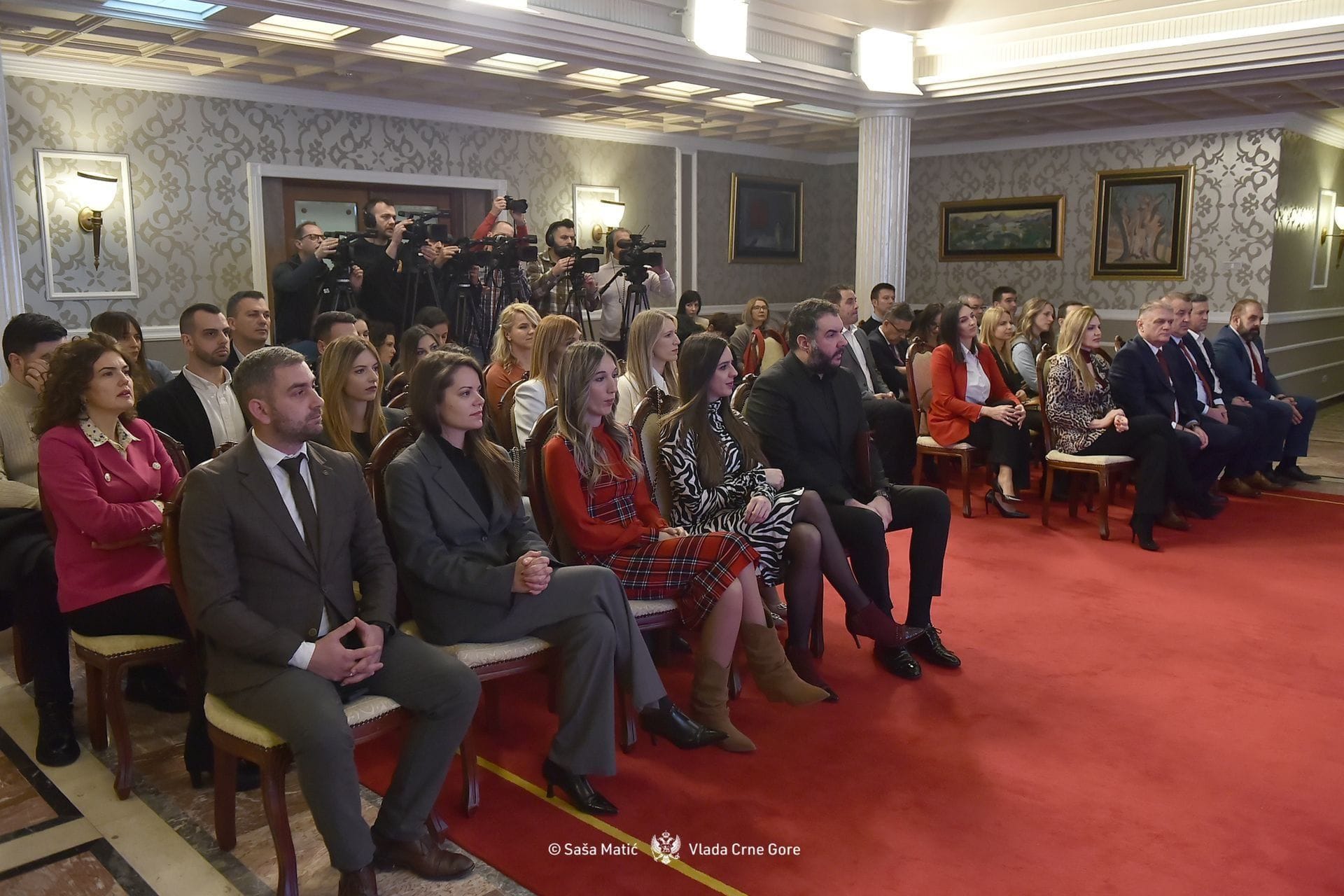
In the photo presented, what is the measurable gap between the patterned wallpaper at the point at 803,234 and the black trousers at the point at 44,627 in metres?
8.59

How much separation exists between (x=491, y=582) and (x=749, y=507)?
102 cm

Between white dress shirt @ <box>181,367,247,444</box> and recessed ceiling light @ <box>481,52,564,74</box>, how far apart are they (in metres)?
4.33

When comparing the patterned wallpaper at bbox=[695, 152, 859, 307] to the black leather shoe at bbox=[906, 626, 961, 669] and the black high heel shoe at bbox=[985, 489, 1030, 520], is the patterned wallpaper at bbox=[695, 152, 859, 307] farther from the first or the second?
the black leather shoe at bbox=[906, 626, 961, 669]

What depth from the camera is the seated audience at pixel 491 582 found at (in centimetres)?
274

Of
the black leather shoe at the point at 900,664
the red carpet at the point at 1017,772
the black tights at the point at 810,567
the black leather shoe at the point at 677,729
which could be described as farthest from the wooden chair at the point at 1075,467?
the black leather shoe at the point at 677,729

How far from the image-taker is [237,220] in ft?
25.5

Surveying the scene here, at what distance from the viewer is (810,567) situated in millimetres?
3514

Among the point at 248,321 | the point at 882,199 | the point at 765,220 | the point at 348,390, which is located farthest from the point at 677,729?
→ the point at 765,220

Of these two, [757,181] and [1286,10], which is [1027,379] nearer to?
[1286,10]

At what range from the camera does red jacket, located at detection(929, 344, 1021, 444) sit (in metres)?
5.97

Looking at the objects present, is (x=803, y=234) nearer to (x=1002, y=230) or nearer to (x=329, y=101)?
(x=1002, y=230)

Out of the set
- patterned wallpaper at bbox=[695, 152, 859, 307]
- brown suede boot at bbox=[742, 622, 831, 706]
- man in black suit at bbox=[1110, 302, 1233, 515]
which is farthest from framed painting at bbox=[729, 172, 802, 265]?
brown suede boot at bbox=[742, 622, 831, 706]

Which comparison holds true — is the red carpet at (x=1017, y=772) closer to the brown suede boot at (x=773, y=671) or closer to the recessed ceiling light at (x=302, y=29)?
the brown suede boot at (x=773, y=671)

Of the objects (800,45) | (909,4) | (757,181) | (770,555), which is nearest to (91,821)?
(770,555)
